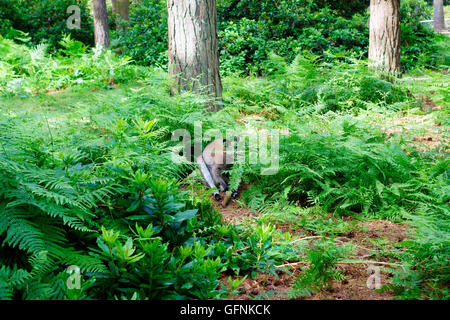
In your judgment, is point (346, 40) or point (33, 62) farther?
point (346, 40)

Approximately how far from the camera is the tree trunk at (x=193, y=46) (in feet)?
17.7

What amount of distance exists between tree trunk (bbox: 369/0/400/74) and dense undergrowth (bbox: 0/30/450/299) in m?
1.96

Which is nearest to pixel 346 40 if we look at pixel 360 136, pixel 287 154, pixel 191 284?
pixel 360 136

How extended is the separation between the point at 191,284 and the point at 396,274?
51.6 inches

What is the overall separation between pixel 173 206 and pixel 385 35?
6.25 metres

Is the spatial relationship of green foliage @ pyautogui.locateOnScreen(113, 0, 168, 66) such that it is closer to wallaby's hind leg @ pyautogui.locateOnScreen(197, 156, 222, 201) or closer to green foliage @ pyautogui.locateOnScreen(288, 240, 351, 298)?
wallaby's hind leg @ pyautogui.locateOnScreen(197, 156, 222, 201)

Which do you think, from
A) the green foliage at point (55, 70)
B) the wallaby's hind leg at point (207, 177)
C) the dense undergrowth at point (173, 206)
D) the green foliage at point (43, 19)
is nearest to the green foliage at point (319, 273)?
the dense undergrowth at point (173, 206)

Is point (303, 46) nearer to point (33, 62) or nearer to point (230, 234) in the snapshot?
point (33, 62)

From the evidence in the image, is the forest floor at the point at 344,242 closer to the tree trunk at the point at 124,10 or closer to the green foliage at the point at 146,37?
the green foliage at the point at 146,37

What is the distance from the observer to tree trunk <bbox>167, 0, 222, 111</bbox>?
5398mm

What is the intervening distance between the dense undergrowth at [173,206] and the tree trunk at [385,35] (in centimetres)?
196

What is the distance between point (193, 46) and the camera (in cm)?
548

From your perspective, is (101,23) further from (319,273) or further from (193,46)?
(319,273)

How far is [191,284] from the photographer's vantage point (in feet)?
7.14
